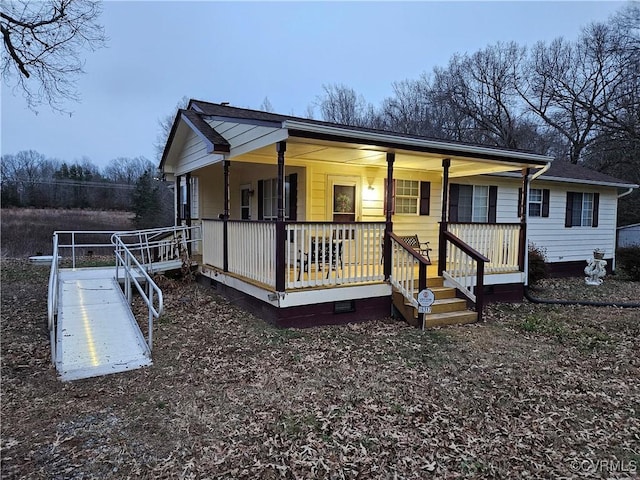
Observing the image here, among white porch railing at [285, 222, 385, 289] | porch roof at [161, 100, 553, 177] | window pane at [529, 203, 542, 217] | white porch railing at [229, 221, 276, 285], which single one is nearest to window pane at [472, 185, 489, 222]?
porch roof at [161, 100, 553, 177]

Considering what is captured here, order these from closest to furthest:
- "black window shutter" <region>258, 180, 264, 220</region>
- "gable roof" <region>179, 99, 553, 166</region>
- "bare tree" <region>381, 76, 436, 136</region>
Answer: "gable roof" <region>179, 99, 553, 166</region>
"black window shutter" <region>258, 180, 264, 220</region>
"bare tree" <region>381, 76, 436, 136</region>

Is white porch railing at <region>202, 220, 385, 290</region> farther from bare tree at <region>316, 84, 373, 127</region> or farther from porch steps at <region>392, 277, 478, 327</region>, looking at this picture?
bare tree at <region>316, 84, 373, 127</region>

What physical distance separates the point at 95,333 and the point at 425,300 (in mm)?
4729

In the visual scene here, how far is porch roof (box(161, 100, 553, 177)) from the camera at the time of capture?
571 centimetres

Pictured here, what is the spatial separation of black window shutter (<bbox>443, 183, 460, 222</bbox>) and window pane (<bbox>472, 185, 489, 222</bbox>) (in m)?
0.62

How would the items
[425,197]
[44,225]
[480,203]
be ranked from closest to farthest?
1. [425,197]
2. [480,203]
3. [44,225]

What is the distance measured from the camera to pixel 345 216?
919 centimetres

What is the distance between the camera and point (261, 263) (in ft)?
21.0

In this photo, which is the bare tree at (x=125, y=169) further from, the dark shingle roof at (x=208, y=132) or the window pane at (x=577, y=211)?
the window pane at (x=577, y=211)

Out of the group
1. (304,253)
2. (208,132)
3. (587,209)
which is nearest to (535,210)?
(587,209)

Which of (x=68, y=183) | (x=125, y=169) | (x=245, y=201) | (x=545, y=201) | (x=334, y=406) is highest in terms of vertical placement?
(x=125, y=169)

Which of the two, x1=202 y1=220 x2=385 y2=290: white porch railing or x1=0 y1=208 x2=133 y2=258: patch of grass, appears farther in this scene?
x1=0 y1=208 x2=133 y2=258: patch of grass

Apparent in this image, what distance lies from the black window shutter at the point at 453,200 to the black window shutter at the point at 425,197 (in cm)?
59

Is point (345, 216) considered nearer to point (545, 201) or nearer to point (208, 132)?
point (208, 132)
